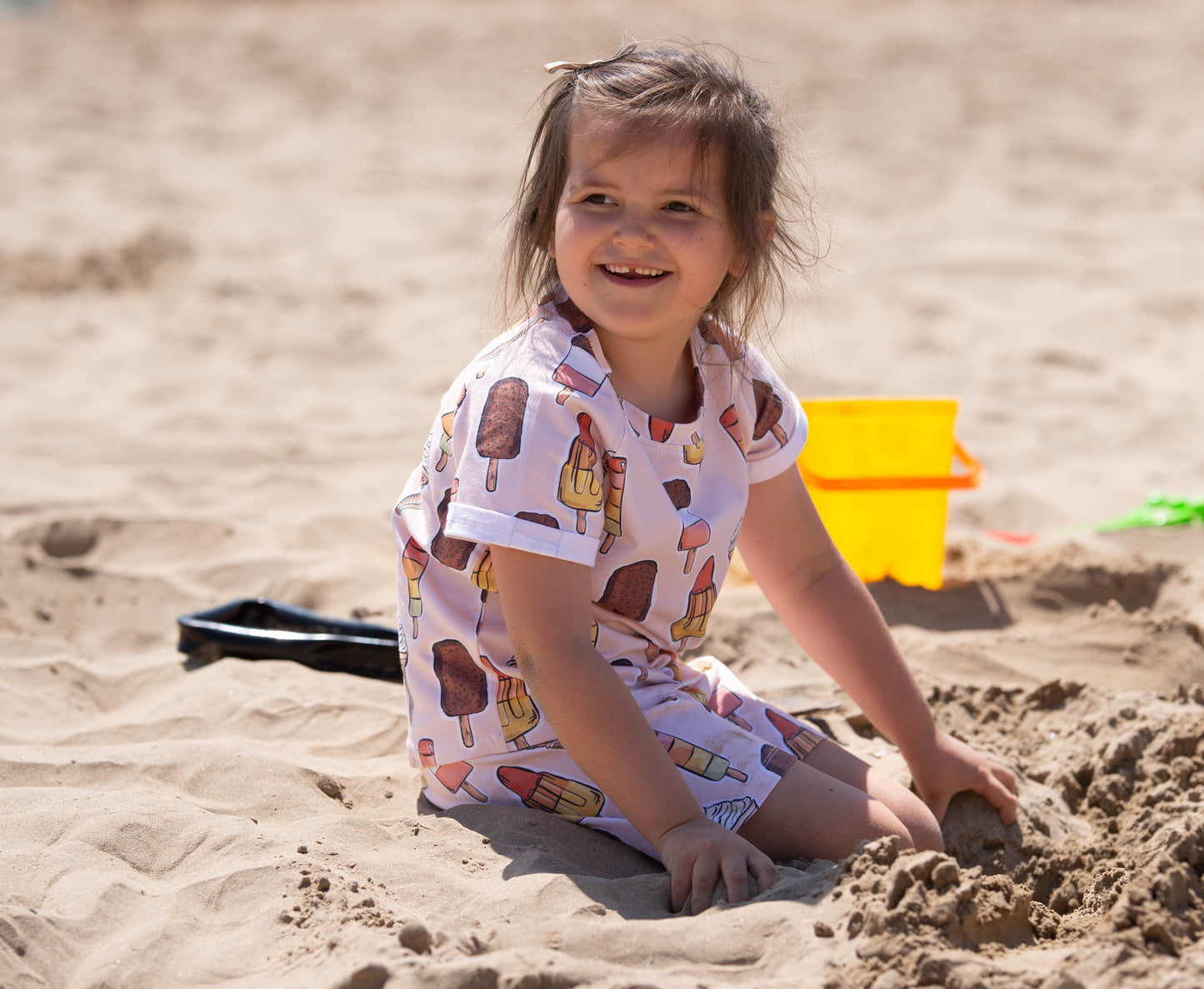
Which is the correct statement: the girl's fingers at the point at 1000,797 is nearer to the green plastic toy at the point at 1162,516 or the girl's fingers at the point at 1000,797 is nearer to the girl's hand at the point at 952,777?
the girl's hand at the point at 952,777

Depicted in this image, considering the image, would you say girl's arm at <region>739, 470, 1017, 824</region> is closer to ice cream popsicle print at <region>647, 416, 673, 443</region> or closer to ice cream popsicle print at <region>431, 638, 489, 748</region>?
ice cream popsicle print at <region>647, 416, 673, 443</region>

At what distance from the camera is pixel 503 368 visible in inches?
65.8

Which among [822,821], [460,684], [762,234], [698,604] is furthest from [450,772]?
[762,234]

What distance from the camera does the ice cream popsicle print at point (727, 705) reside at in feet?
6.30

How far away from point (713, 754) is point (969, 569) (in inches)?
56.9

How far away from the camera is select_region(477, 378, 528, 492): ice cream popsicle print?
1599 mm

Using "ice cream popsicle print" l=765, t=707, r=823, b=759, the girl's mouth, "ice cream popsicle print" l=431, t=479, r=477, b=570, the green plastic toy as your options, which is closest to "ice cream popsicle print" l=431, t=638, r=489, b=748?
"ice cream popsicle print" l=431, t=479, r=477, b=570

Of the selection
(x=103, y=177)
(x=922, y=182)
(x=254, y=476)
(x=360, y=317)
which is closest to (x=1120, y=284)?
(x=922, y=182)

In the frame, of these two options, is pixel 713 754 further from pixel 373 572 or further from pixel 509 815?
pixel 373 572

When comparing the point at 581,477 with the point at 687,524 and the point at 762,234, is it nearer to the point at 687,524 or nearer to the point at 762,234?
the point at 687,524

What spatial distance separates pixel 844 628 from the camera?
6.68 ft

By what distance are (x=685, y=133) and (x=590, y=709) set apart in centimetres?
79

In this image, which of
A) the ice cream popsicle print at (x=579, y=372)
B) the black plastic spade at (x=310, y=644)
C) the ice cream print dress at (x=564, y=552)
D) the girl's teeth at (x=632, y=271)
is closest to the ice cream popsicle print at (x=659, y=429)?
the ice cream print dress at (x=564, y=552)

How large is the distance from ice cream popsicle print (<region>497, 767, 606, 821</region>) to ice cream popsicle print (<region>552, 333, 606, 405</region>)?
553 mm
